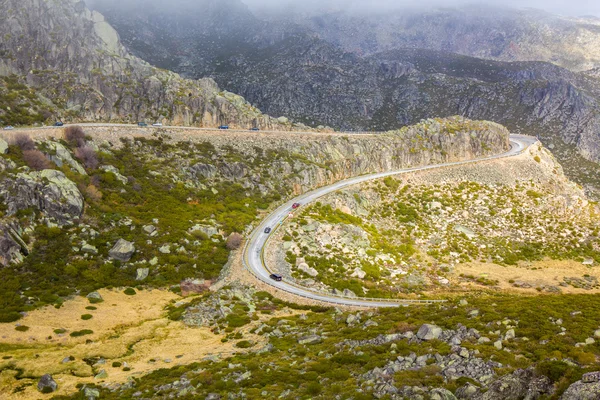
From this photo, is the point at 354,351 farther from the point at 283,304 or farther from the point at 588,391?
the point at 283,304

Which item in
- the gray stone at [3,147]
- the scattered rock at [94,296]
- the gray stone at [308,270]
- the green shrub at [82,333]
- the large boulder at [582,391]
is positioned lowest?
the gray stone at [308,270]

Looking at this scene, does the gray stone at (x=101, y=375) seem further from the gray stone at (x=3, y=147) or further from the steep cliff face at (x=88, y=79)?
the steep cliff face at (x=88, y=79)

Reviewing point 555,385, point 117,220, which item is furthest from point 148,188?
point 555,385

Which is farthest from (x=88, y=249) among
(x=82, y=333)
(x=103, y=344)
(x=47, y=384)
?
(x=47, y=384)

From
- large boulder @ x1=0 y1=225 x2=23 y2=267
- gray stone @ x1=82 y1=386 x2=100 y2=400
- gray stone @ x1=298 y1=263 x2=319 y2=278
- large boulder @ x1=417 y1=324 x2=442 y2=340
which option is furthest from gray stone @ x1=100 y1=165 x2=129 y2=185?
large boulder @ x1=417 y1=324 x2=442 y2=340

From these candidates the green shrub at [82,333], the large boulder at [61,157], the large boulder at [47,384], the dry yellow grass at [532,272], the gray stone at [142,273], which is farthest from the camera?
the large boulder at [61,157]

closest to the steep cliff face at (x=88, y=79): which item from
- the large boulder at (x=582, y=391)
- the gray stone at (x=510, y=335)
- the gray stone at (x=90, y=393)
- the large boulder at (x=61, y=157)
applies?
the large boulder at (x=61, y=157)

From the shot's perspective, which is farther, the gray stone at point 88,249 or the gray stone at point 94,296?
the gray stone at point 88,249
